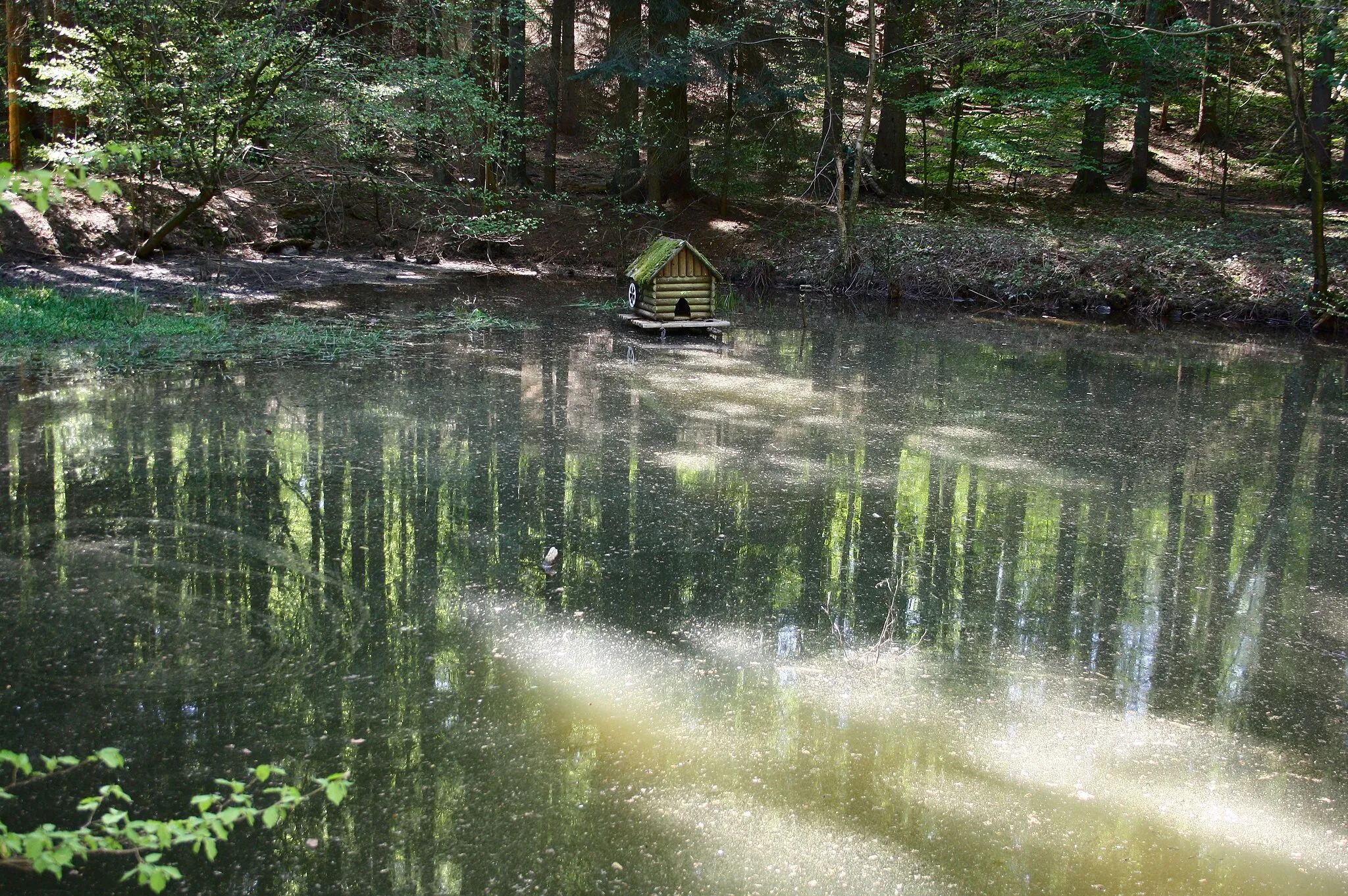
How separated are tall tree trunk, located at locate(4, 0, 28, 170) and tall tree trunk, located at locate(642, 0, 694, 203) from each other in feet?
34.9

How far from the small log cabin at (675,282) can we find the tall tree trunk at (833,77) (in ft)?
17.7

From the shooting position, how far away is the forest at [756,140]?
1480cm

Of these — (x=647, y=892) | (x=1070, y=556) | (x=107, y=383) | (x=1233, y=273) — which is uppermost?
(x=1233, y=273)

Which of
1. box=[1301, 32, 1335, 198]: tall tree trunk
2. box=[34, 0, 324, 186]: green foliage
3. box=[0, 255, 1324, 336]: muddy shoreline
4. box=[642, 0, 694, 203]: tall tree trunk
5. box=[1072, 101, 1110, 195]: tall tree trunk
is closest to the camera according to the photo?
box=[34, 0, 324, 186]: green foliage

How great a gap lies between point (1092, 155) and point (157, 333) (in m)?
19.6

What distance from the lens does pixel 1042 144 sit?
2169 centimetres

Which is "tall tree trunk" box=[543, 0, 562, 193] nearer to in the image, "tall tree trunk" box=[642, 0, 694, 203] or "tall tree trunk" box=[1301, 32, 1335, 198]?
"tall tree trunk" box=[642, 0, 694, 203]

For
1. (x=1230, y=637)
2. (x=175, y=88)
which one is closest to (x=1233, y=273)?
(x=1230, y=637)

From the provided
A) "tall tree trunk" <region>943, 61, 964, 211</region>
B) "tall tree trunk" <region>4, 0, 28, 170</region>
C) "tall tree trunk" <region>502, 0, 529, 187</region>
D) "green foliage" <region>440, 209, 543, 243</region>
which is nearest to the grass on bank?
"tall tree trunk" <region>4, 0, 28, 170</region>

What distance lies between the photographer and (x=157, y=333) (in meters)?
12.1

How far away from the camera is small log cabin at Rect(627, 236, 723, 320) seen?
46.4 feet

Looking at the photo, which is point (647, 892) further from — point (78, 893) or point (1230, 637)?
point (1230, 637)

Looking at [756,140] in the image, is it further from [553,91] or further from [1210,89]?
[1210,89]

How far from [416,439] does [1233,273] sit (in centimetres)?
1583
